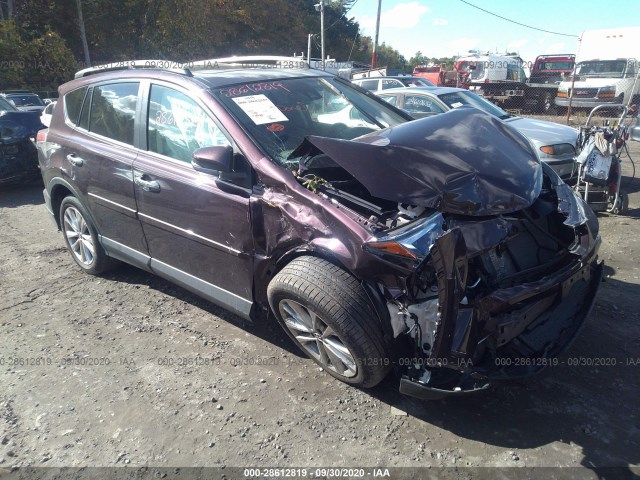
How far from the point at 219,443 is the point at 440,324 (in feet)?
4.50

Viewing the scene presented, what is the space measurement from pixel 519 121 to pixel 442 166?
18.6 feet

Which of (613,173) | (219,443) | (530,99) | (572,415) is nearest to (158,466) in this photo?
(219,443)

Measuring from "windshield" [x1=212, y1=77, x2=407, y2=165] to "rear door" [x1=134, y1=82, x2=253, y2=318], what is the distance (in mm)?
239

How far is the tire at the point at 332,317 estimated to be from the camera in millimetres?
2598

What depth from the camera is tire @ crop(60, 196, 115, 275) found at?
14.4ft

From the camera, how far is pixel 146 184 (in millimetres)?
3510

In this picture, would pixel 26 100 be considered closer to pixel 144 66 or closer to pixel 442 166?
pixel 144 66

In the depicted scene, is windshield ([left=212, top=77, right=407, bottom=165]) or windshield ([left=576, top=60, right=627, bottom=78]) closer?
windshield ([left=212, top=77, right=407, bottom=165])

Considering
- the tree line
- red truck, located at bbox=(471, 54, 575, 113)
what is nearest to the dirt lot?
red truck, located at bbox=(471, 54, 575, 113)

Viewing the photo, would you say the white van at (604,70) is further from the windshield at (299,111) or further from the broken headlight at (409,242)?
the broken headlight at (409,242)

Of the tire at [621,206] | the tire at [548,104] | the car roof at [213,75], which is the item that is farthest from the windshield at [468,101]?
the tire at [548,104]

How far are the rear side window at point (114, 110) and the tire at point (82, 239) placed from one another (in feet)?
2.57

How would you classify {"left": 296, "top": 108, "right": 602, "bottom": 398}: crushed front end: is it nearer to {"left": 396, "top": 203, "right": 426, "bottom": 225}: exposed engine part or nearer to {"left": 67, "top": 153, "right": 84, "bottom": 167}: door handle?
{"left": 396, "top": 203, "right": 426, "bottom": 225}: exposed engine part

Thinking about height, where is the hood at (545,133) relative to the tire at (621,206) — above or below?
above
